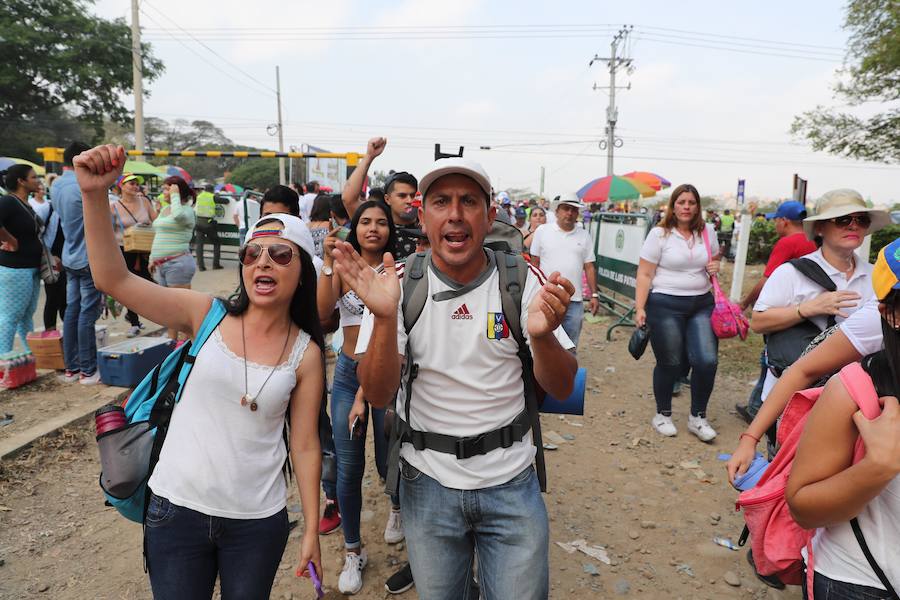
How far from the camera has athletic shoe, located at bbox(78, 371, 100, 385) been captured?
5.34 metres

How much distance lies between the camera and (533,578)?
1.72m

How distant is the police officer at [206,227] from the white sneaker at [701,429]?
11.6 metres

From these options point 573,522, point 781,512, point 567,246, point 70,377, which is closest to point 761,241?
point 567,246

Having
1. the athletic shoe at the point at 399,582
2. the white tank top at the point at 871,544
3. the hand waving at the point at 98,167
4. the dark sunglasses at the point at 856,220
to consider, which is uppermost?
the hand waving at the point at 98,167

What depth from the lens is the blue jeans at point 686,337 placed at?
4.58 m

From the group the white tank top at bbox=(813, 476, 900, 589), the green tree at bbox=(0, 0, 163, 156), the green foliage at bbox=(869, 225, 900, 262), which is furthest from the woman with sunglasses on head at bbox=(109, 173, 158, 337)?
the green tree at bbox=(0, 0, 163, 156)

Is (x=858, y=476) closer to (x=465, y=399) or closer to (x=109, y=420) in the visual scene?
(x=465, y=399)

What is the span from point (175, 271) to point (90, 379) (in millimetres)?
1467

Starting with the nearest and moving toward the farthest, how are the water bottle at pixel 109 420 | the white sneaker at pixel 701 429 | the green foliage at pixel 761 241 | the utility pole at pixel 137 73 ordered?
the water bottle at pixel 109 420
the white sneaker at pixel 701 429
the utility pole at pixel 137 73
the green foliage at pixel 761 241

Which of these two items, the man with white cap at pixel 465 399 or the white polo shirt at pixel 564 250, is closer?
the man with white cap at pixel 465 399

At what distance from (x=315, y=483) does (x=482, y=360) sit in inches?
30.9

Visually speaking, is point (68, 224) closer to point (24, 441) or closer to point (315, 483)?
point (24, 441)

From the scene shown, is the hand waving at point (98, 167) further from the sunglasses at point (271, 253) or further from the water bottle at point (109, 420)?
the water bottle at point (109, 420)

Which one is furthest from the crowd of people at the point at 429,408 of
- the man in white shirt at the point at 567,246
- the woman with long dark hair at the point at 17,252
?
the woman with long dark hair at the point at 17,252
